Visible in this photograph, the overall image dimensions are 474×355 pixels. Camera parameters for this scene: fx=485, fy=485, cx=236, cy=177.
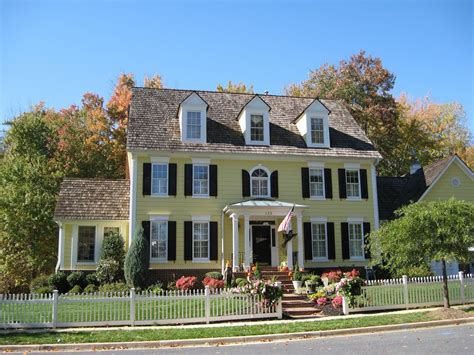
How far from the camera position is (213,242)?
22.7 m

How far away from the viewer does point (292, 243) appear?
23.1m

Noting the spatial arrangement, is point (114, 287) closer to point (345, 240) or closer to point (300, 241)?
point (300, 241)

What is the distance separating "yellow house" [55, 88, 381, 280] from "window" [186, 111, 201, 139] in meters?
0.05

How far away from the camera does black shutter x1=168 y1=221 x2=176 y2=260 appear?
72.7ft

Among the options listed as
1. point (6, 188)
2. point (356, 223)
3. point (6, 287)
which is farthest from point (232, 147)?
point (6, 287)

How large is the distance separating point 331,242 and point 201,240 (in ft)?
21.0

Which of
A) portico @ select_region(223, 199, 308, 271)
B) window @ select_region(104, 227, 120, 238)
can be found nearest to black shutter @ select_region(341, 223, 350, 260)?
portico @ select_region(223, 199, 308, 271)

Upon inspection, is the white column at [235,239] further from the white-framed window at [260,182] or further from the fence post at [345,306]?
the fence post at [345,306]

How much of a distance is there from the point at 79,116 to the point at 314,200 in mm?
21801

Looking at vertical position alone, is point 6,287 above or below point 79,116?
below

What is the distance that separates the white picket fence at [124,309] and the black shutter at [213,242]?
24.9 feet

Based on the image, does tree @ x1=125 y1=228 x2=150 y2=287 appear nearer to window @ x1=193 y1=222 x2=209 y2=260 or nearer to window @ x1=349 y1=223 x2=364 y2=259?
window @ x1=193 y1=222 x2=209 y2=260

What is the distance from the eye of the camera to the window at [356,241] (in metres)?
24.1

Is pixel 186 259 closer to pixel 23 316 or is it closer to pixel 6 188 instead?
pixel 23 316
